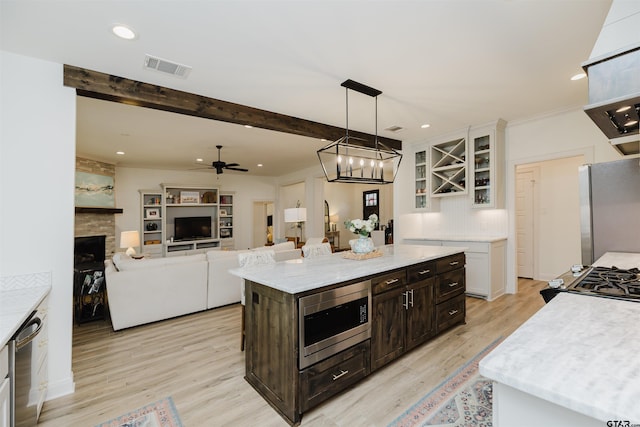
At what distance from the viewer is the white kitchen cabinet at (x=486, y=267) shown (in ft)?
14.5

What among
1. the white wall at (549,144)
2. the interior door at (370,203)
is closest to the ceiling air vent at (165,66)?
the white wall at (549,144)

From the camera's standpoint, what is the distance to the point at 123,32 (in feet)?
6.99

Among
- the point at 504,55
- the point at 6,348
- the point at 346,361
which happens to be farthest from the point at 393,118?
the point at 6,348

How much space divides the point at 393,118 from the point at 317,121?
3.66 ft

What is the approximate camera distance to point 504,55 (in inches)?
102

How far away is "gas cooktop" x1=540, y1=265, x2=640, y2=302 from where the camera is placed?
4.63 ft

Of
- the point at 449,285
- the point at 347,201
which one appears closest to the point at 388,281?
the point at 449,285

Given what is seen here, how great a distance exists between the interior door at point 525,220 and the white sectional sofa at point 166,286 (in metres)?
5.61

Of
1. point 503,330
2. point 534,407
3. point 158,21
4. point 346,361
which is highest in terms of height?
point 158,21

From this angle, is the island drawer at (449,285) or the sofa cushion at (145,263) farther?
the sofa cushion at (145,263)

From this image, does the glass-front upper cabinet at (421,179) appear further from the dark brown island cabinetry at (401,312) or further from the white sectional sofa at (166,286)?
the white sectional sofa at (166,286)

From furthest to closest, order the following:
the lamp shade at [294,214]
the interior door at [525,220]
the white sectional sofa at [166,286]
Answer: the lamp shade at [294,214], the interior door at [525,220], the white sectional sofa at [166,286]

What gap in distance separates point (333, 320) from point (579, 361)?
5.07 feet

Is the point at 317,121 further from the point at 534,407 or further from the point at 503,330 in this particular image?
the point at 534,407
